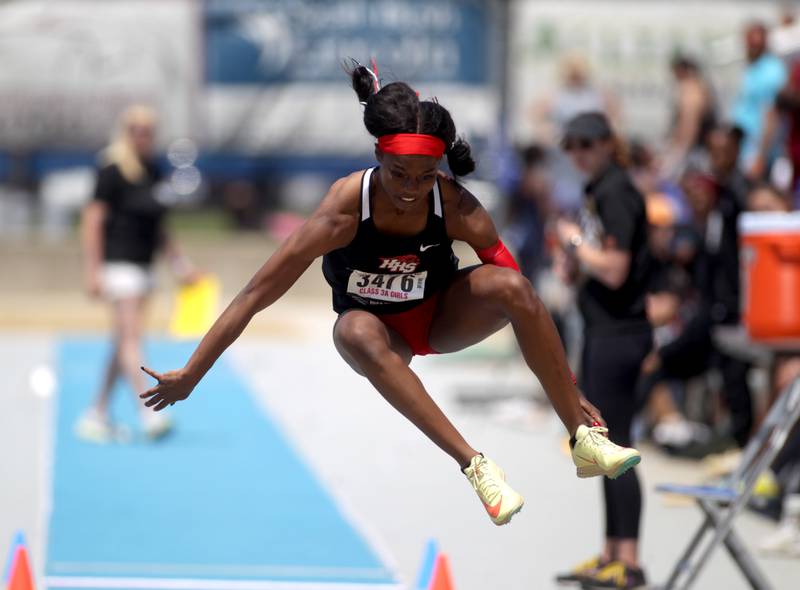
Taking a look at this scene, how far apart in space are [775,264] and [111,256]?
4.67 m

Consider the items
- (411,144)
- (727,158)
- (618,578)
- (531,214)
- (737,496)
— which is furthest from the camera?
(531,214)

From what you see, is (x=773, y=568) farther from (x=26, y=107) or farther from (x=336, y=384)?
(x=26, y=107)

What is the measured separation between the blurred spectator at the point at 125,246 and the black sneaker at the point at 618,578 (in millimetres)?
4590

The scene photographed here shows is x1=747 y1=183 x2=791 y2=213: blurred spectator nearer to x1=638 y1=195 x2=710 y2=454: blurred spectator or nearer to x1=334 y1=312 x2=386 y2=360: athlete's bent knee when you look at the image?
x1=638 y1=195 x2=710 y2=454: blurred spectator

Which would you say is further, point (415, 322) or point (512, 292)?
point (415, 322)

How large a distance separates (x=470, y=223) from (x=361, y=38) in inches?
554

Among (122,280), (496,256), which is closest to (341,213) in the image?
(496,256)

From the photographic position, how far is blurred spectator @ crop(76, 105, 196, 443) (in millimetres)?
10305

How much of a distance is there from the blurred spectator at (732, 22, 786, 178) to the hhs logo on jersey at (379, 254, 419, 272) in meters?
6.39

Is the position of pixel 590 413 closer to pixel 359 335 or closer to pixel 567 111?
pixel 359 335

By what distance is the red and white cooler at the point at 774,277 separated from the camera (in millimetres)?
7727

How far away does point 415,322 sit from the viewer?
557 cm

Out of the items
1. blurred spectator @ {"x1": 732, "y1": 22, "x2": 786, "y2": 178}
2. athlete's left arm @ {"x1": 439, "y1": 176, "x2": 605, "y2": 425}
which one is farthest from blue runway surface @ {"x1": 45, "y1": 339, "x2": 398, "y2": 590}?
blurred spectator @ {"x1": 732, "y1": 22, "x2": 786, "y2": 178}

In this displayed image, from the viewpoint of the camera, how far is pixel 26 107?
61.3 ft
